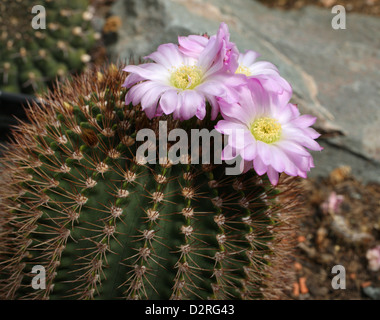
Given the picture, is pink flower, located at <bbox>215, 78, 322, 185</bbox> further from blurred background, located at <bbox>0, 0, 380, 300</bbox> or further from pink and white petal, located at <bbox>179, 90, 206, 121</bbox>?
blurred background, located at <bbox>0, 0, 380, 300</bbox>

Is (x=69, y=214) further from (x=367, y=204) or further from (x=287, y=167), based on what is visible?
(x=367, y=204)

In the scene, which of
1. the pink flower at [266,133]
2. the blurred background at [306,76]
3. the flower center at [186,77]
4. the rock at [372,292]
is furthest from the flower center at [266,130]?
the rock at [372,292]

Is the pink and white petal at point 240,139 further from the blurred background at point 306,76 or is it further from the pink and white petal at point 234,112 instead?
the blurred background at point 306,76

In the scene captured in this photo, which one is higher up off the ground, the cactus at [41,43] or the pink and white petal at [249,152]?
the cactus at [41,43]

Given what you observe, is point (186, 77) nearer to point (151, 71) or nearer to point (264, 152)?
point (151, 71)

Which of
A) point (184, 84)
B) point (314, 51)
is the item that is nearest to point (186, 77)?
point (184, 84)
